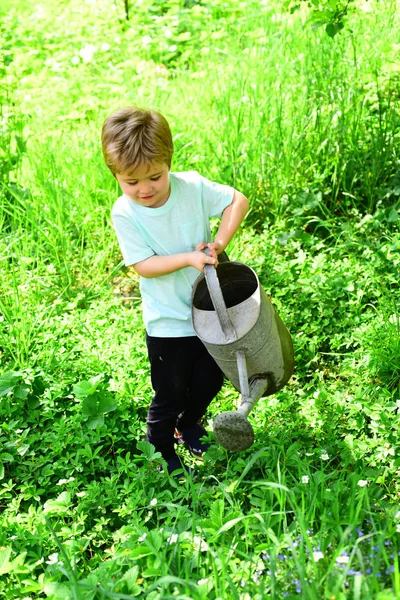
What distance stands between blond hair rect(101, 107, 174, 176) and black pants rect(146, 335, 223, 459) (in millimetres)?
607

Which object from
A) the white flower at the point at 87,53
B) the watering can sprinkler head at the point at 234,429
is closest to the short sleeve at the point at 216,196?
the watering can sprinkler head at the point at 234,429

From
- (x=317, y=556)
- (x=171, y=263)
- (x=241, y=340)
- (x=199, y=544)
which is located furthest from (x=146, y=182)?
(x=317, y=556)

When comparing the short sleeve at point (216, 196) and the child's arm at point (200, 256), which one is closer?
the child's arm at point (200, 256)

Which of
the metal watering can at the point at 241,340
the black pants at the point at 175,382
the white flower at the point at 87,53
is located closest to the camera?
the metal watering can at the point at 241,340

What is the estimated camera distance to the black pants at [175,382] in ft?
7.52

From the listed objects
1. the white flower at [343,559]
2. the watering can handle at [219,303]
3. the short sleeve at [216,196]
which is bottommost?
the white flower at [343,559]

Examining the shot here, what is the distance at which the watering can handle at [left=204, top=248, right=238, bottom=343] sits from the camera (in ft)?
6.19

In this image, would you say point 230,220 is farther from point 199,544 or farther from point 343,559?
point 343,559

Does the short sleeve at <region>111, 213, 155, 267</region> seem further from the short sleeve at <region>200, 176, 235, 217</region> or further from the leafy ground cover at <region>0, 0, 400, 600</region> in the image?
the leafy ground cover at <region>0, 0, 400, 600</region>

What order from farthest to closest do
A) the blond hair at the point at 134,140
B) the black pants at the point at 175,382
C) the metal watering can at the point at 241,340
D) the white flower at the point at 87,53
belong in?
the white flower at the point at 87,53
the black pants at the point at 175,382
the blond hair at the point at 134,140
the metal watering can at the point at 241,340

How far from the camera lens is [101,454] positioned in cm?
256

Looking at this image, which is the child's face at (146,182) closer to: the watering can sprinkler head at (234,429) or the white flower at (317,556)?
the watering can sprinkler head at (234,429)

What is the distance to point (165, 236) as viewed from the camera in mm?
2201

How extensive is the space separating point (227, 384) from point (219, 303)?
40.7 inches
